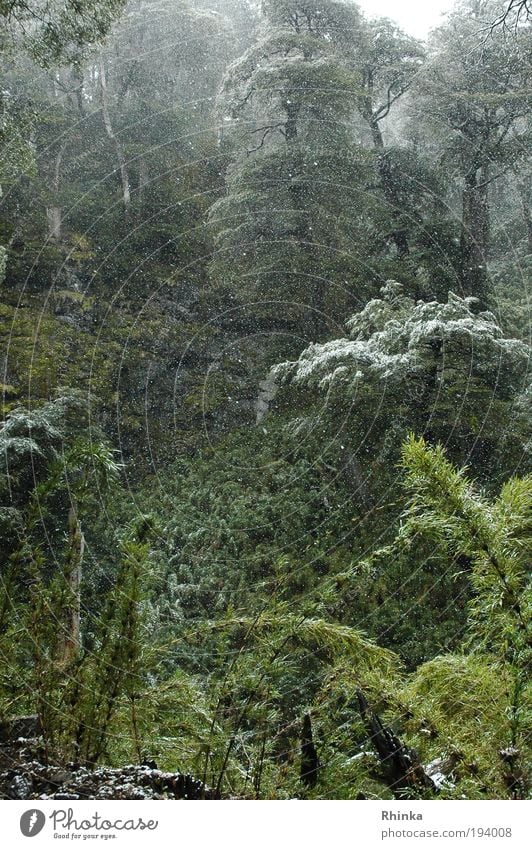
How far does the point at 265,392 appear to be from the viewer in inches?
78.1

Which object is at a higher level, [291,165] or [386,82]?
[386,82]

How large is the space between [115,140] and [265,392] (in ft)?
3.39

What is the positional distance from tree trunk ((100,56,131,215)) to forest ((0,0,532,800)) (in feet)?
0.04

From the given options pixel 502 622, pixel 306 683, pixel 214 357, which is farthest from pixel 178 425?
pixel 502 622

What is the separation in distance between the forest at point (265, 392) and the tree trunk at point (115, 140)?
0.5 inches

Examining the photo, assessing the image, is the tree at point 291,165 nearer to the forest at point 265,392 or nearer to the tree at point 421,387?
the forest at point 265,392

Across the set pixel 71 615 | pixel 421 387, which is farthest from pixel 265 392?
pixel 71 615

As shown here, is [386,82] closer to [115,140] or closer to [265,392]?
[115,140]

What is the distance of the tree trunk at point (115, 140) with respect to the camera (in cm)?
213

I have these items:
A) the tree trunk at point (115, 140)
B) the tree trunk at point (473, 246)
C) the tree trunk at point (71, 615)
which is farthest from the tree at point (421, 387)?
the tree trunk at point (71, 615)

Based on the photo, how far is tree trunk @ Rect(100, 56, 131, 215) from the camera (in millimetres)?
2127

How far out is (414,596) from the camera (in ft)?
4.95

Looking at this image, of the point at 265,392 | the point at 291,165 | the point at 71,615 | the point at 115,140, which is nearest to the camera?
the point at 71,615
